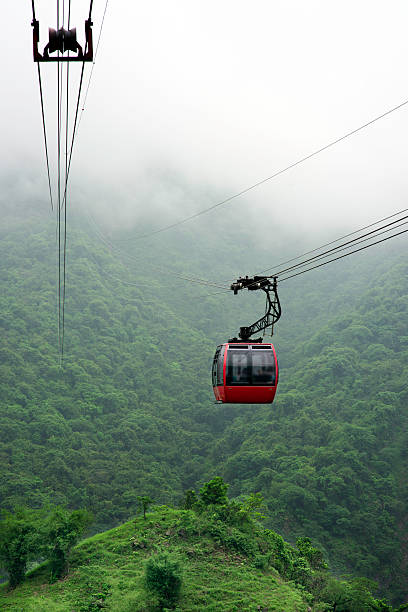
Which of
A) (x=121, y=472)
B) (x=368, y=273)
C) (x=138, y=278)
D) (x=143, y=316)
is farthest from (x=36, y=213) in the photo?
(x=121, y=472)

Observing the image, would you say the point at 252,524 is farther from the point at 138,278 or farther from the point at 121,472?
the point at 138,278

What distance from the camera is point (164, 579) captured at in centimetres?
2216

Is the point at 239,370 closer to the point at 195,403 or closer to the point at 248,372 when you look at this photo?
the point at 248,372

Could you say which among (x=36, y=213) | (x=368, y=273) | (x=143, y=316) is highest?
(x=36, y=213)

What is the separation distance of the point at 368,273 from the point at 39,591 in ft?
382

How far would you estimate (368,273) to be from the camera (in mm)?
128125

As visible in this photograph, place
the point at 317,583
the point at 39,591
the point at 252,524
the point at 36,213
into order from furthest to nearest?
the point at 36,213 → the point at 252,524 → the point at 317,583 → the point at 39,591

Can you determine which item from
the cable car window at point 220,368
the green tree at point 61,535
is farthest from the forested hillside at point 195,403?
the cable car window at point 220,368

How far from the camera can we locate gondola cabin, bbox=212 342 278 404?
14555mm

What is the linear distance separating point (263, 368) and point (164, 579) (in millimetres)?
13198

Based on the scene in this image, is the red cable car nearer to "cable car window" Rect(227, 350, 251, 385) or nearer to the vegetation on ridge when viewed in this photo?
"cable car window" Rect(227, 350, 251, 385)

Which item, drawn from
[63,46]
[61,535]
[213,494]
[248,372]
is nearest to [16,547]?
[61,535]

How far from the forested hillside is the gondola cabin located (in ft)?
151

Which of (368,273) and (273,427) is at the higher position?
(368,273)
